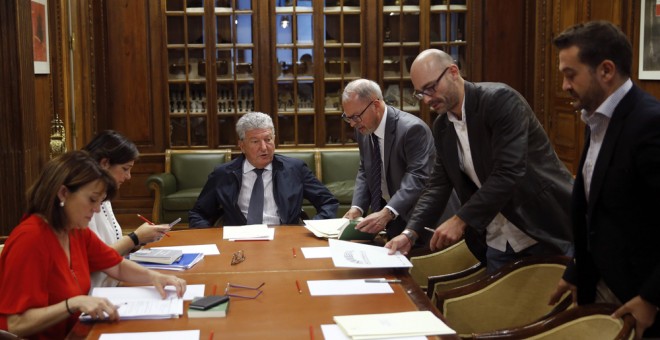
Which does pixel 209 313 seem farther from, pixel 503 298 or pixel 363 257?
pixel 503 298

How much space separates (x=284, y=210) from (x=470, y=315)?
1.91m

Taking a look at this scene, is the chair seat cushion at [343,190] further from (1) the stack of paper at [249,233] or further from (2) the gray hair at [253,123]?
(1) the stack of paper at [249,233]

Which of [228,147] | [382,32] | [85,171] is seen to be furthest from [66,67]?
[85,171]

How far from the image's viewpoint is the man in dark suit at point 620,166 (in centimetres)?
231

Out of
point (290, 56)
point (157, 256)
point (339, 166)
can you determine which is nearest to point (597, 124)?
point (157, 256)

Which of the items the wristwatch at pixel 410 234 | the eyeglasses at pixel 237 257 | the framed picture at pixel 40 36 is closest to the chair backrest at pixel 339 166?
the framed picture at pixel 40 36

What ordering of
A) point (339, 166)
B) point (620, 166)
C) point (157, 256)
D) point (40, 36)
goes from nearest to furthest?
point (620, 166)
point (157, 256)
point (40, 36)
point (339, 166)

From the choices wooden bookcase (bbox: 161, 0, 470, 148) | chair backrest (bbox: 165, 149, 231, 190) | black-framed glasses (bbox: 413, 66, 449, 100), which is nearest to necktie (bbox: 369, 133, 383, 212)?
black-framed glasses (bbox: 413, 66, 449, 100)

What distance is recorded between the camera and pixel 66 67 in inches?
314

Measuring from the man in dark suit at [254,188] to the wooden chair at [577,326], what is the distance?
2458 millimetres

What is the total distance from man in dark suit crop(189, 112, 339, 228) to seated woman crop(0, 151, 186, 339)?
1.87 meters

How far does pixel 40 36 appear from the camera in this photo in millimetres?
6715

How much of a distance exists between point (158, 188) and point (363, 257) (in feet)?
16.9

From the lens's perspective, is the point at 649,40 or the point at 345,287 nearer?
the point at 345,287
